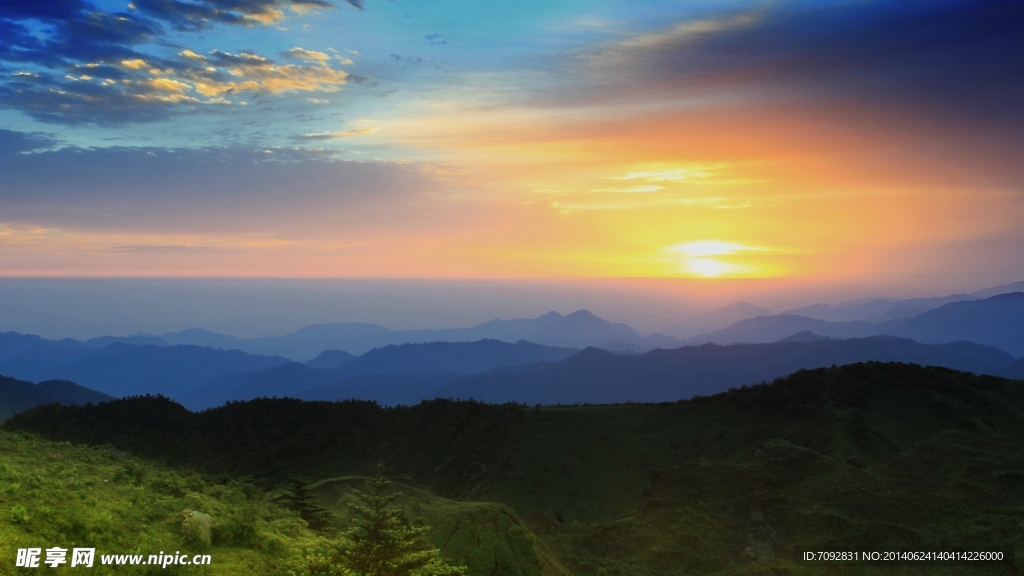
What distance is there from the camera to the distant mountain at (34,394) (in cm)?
15162

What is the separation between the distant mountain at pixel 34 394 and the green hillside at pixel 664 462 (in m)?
Result: 93.8

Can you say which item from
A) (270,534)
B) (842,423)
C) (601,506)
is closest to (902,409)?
(842,423)

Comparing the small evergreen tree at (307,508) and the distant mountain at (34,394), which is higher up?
the small evergreen tree at (307,508)

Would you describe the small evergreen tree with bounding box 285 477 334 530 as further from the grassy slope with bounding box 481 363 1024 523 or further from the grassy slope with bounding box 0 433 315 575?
the grassy slope with bounding box 481 363 1024 523

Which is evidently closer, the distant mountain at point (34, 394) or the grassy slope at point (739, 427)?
the grassy slope at point (739, 427)

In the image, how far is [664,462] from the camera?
60.9 m

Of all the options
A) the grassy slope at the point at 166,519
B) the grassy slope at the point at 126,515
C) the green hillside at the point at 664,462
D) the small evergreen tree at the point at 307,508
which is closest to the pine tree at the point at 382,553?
the grassy slope at the point at 166,519

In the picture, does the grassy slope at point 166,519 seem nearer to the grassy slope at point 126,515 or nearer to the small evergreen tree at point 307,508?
the grassy slope at point 126,515

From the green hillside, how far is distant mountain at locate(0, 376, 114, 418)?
308ft

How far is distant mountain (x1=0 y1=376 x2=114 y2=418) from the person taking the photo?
152m

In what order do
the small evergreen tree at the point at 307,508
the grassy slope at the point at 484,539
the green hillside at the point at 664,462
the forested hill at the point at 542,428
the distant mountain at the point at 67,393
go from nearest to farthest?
the grassy slope at the point at 484,539
the small evergreen tree at the point at 307,508
the green hillside at the point at 664,462
the forested hill at the point at 542,428
the distant mountain at the point at 67,393

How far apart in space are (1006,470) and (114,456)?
1982 inches

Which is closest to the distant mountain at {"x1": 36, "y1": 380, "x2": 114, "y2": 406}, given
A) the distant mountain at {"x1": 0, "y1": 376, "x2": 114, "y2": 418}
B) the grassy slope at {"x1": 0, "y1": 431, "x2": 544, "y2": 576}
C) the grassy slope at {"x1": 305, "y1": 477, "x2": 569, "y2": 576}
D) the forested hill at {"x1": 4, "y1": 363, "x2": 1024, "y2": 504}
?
the distant mountain at {"x1": 0, "y1": 376, "x2": 114, "y2": 418}

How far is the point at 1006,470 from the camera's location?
34.2m
